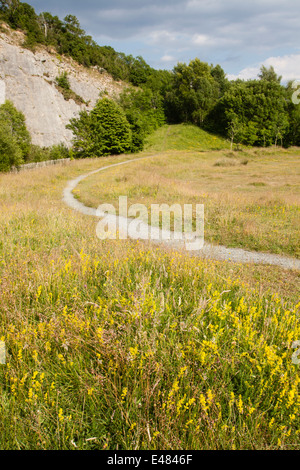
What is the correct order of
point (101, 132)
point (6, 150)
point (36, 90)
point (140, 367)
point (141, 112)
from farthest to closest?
point (141, 112) < point (36, 90) < point (101, 132) < point (6, 150) < point (140, 367)

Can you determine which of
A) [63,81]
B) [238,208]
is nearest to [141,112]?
[63,81]

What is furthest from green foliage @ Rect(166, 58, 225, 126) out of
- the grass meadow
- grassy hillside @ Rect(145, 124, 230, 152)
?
the grass meadow

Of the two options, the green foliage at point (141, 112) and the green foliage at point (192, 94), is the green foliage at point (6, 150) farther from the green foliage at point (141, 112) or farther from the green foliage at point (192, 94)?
the green foliage at point (192, 94)

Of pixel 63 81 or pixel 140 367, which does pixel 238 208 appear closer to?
pixel 140 367

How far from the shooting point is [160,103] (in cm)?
8525

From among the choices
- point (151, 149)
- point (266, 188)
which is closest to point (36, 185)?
point (266, 188)

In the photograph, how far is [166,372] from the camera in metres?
2.55

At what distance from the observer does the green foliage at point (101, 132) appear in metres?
41.5

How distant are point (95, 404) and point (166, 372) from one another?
2.36 ft

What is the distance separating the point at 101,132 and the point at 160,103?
5091cm

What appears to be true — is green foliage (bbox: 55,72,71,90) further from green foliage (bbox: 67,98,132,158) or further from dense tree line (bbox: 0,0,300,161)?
green foliage (bbox: 67,98,132,158)

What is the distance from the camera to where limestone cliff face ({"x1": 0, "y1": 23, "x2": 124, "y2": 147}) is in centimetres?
4922

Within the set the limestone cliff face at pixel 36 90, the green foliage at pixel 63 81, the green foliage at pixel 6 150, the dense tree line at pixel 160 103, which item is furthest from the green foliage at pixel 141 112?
the green foliage at pixel 6 150

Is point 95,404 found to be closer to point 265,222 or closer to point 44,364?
point 44,364
